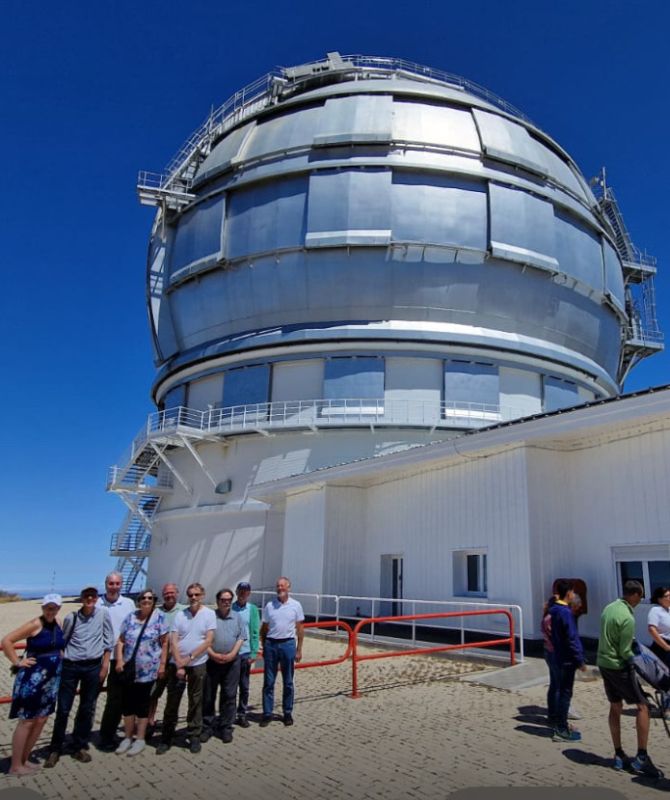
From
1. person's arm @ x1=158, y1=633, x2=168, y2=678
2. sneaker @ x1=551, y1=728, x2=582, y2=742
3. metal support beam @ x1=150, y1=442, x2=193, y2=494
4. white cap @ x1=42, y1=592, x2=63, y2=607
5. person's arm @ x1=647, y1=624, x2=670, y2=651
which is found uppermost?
metal support beam @ x1=150, y1=442, x2=193, y2=494

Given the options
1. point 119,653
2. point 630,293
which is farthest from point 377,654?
point 630,293

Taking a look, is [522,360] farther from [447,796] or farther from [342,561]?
[447,796]

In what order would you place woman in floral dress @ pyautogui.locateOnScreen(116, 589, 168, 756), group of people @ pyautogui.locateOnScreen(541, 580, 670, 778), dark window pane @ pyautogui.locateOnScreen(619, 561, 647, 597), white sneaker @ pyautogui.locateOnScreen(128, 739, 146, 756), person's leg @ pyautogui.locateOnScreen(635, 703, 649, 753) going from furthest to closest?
dark window pane @ pyautogui.locateOnScreen(619, 561, 647, 597), woman in floral dress @ pyautogui.locateOnScreen(116, 589, 168, 756), white sneaker @ pyautogui.locateOnScreen(128, 739, 146, 756), group of people @ pyautogui.locateOnScreen(541, 580, 670, 778), person's leg @ pyautogui.locateOnScreen(635, 703, 649, 753)

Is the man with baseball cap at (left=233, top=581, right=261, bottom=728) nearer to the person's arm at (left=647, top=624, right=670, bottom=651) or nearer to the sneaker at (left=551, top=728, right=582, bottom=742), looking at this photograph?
the sneaker at (left=551, top=728, right=582, bottom=742)

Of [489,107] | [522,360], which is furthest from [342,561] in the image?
[489,107]

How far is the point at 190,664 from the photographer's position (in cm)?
642

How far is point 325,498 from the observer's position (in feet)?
57.2

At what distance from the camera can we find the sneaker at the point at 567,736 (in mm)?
6289

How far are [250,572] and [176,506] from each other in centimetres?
538

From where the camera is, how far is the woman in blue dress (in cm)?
552

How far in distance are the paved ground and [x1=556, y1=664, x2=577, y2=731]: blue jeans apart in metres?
0.21

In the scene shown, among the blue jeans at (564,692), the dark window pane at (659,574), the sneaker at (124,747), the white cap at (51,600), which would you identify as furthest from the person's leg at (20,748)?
the dark window pane at (659,574)

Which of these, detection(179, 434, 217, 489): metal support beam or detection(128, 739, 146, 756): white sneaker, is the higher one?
detection(179, 434, 217, 489): metal support beam

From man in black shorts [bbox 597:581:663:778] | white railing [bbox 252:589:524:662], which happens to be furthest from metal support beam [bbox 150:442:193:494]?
man in black shorts [bbox 597:581:663:778]
